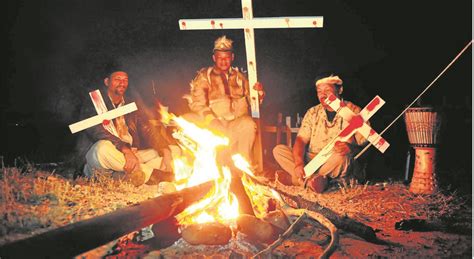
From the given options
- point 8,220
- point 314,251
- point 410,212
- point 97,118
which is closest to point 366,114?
point 410,212

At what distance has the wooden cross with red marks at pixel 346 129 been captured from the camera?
6715 mm

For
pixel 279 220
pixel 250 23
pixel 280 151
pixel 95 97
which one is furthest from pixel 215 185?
pixel 95 97

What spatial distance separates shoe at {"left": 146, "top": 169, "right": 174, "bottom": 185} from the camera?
712cm

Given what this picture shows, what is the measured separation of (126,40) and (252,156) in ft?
14.9

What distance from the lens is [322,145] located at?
7145 mm

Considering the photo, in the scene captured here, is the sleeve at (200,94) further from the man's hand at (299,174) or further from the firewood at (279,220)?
the firewood at (279,220)

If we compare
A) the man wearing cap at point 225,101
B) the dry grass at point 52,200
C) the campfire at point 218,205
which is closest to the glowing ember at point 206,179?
the campfire at point 218,205

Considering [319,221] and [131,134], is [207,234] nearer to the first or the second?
[319,221]

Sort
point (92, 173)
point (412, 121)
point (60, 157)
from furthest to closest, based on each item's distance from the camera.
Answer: point (60, 157) → point (92, 173) → point (412, 121)

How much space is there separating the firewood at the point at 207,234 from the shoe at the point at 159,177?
3381 millimetres

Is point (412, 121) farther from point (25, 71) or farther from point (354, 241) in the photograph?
point (25, 71)

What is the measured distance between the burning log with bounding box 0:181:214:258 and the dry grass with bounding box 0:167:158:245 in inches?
64.6

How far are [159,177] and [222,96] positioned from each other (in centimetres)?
221

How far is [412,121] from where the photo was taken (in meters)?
6.42
